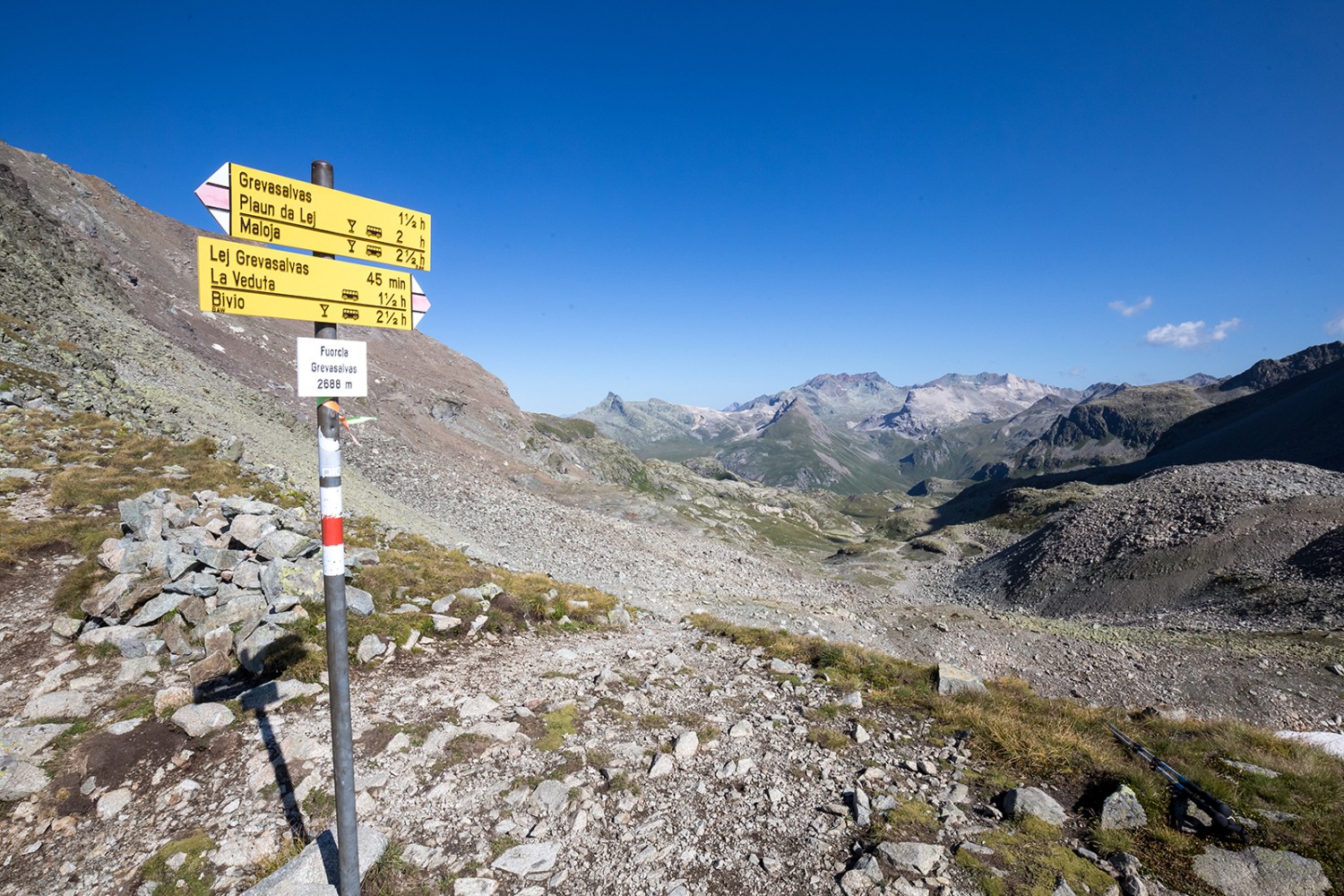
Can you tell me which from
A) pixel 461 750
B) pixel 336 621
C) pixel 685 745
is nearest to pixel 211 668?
pixel 461 750

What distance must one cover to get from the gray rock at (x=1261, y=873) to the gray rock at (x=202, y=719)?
47.1ft

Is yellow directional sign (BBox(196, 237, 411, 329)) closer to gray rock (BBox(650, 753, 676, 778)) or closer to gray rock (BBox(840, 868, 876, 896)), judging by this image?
gray rock (BBox(650, 753, 676, 778))

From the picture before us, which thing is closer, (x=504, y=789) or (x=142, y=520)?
(x=504, y=789)

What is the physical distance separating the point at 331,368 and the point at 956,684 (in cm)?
1441

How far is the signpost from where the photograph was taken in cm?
463

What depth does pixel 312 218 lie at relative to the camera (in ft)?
16.4

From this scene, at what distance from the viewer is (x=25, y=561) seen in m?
13.1

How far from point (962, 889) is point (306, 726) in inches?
400

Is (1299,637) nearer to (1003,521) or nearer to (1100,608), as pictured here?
(1100,608)

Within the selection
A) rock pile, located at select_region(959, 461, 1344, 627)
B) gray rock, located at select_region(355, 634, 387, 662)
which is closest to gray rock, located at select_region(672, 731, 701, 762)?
gray rock, located at select_region(355, 634, 387, 662)

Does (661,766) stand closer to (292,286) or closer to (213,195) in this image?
(292,286)

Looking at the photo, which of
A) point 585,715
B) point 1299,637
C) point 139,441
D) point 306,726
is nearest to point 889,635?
point 1299,637

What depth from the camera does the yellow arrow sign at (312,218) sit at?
461cm

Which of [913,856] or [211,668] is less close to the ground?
[211,668]
